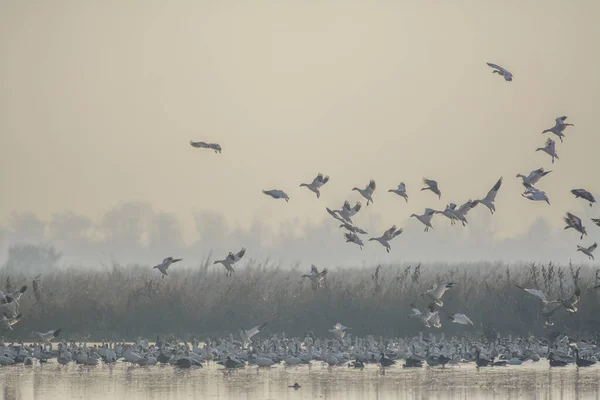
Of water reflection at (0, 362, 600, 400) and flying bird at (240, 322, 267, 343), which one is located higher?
flying bird at (240, 322, 267, 343)

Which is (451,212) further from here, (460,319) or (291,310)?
(291,310)

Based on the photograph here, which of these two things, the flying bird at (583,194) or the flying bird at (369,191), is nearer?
the flying bird at (583,194)

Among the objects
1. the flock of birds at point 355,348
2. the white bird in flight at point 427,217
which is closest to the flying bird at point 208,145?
the flock of birds at point 355,348

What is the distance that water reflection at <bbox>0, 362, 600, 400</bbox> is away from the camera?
36594 mm

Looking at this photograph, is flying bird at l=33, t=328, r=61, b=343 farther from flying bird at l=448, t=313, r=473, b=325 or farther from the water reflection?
flying bird at l=448, t=313, r=473, b=325

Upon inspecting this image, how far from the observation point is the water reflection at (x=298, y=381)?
36.6m

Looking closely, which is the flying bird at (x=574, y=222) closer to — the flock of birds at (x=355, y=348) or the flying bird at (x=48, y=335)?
the flock of birds at (x=355, y=348)

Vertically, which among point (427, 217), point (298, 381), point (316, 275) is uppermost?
point (427, 217)

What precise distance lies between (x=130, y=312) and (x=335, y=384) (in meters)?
12.4

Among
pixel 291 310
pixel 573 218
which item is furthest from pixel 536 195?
pixel 291 310

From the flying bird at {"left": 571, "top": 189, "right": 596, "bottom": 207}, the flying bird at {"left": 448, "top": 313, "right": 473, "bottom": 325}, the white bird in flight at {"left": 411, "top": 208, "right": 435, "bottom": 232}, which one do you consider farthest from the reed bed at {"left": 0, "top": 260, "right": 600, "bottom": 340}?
the flying bird at {"left": 571, "top": 189, "right": 596, "bottom": 207}

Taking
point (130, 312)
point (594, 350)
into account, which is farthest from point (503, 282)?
point (130, 312)

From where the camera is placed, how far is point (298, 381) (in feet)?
128

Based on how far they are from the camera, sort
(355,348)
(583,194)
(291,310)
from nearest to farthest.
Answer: (583,194)
(355,348)
(291,310)
